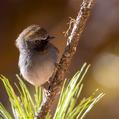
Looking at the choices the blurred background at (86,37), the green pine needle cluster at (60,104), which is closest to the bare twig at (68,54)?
the green pine needle cluster at (60,104)

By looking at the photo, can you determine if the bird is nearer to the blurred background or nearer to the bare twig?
the bare twig

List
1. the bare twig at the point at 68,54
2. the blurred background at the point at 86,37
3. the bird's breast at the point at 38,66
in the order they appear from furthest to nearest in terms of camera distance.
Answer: the blurred background at the point at 86,37 < the bird's breast at the point at 38,66 < the bare twig at the point at 68,54

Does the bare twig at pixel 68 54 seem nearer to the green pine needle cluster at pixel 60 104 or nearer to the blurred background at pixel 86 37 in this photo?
the green pine needle cluster at pixel 60 104

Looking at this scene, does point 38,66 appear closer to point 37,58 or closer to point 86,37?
point 37,58

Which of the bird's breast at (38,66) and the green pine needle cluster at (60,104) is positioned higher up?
the bird's breast at (38,66)

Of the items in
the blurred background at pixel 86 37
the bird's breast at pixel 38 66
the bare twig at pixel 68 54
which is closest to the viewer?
the bare twig at pixel 68 54

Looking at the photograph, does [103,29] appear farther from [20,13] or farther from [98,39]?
[20,13]

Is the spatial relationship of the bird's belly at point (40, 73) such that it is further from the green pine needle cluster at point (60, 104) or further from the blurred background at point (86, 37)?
the blurred background at point (86, 37)

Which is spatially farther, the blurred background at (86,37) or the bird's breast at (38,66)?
the blurred background at (86,37)

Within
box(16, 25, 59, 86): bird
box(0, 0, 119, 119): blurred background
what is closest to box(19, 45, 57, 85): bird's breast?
box(16, 25, 59, 86): bird
